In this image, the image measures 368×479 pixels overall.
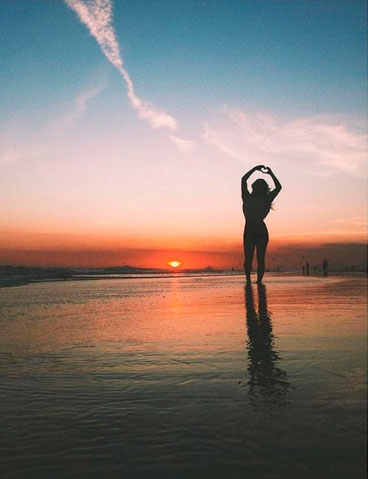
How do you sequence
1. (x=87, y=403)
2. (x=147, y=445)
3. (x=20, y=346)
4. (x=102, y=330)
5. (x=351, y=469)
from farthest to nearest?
(x=102, y=330), (x=20, y=346), (x=87, y=403), (x=147, y=445), (x=351, y=469)

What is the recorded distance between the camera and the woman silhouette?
46.6 ft

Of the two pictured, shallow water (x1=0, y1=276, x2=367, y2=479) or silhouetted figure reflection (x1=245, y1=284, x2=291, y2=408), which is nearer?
shallow water (x1=0, y1=276, x2=367, y2=479)

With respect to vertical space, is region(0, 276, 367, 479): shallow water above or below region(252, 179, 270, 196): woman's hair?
below

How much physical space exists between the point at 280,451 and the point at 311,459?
0.45ft

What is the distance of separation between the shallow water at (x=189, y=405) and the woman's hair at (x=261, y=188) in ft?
31.9

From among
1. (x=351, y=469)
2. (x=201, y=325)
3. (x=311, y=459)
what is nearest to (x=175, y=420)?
(x=311, y=459)

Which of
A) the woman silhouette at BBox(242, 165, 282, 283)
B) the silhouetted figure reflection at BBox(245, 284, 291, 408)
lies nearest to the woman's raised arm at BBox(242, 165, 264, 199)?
the woman silhouette at BBox(242, 165, 282, 283)

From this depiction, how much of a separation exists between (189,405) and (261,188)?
1261cm

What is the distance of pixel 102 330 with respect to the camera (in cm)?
593

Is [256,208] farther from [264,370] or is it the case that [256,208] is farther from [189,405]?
[189,405]

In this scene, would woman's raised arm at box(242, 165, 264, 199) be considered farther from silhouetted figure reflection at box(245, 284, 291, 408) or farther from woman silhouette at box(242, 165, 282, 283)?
silhouetted figure reflection at box(245, 284, 291, 408)

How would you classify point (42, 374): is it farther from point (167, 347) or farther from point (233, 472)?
point (233, 472)

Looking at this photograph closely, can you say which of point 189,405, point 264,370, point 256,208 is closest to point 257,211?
point 256,208

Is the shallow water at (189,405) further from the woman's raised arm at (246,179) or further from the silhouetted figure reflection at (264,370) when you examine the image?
the woman's raised arm at (246,179)
